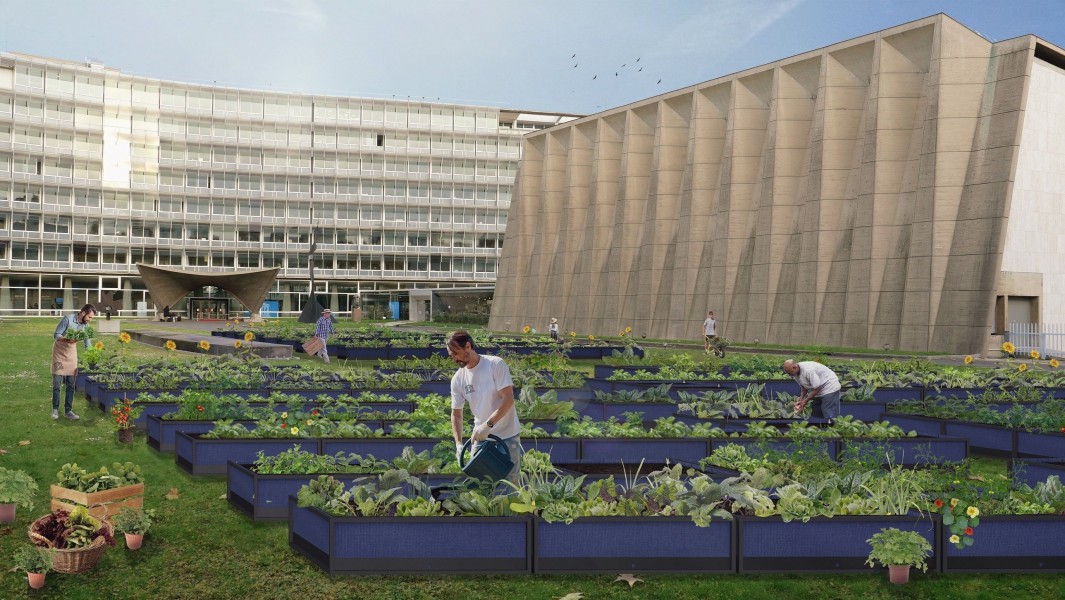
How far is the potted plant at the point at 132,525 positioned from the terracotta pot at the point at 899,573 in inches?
248

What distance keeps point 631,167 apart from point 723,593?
2085 inches

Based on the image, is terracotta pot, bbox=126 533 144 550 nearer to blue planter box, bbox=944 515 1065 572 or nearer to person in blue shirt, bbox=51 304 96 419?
blue planter box, bbox=944 515 1065 572

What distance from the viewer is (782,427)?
13062 millimetres

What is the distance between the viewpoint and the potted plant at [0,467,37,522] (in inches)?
344

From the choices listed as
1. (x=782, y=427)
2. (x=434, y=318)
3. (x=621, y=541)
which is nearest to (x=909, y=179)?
(x=782, y=427)

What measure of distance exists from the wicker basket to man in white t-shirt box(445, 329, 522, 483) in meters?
3.17

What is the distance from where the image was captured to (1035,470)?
9.93 m

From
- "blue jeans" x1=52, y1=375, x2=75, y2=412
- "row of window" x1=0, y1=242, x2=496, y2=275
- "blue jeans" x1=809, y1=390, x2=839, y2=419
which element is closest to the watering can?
"blue jeans" x1=809, y1=390, x2=839, y2=419

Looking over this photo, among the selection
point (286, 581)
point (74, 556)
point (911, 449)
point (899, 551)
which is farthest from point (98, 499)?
point (911, 449)

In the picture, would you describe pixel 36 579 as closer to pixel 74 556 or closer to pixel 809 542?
pixel 74 556

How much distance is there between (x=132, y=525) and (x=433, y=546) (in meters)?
2.81

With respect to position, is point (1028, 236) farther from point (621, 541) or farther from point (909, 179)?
point (621, 541)

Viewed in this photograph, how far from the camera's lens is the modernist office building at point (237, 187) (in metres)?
87.8

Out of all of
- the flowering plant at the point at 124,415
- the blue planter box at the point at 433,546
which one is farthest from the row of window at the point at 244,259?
the blue planter box at the point at 433,546
